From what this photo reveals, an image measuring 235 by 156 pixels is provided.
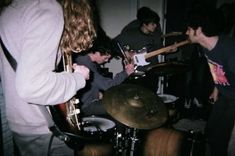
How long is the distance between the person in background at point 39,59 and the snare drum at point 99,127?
995 millimetres

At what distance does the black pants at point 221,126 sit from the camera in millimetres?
3266

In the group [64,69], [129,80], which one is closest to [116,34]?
[129,80]

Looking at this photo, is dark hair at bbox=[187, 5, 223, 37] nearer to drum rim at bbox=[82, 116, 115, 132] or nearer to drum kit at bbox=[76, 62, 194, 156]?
drum kit at bbox=[76, 62, 194, 156]

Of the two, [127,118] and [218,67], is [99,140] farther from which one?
[218,67]

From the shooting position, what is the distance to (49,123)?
168 cm

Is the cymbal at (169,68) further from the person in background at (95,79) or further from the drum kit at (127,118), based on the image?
the drum kit at (127,118)

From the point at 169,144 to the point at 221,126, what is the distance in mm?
644

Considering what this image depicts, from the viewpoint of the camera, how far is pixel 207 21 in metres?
3.25

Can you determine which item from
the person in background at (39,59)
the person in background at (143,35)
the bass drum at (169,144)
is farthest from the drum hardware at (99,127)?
the person in background at (143,35)

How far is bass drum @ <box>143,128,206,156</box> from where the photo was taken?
3232 millimetres

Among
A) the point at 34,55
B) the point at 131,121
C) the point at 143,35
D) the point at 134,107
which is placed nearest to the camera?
the point at 34,55

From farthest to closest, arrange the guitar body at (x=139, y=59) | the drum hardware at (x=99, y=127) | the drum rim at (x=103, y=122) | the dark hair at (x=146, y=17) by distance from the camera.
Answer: the dark hair at (x=146, y=17), the guitar body at (x=139, y=59), the drum rim at (x=103, y=122), the drum hardware at (x=99, y=127)

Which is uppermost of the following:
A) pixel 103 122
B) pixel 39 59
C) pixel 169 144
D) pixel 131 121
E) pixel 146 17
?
pixel 146 17

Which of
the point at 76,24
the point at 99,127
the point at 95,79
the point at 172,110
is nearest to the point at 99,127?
the point at 99,127
